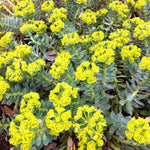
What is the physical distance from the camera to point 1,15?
3.05 m

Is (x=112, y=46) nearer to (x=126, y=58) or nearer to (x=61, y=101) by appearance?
(x=126, y=58)

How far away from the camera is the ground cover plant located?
137 cm

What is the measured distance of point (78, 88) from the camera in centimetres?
191

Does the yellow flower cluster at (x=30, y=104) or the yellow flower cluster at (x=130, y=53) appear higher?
the yellow flower cluster at (x=130, y=53)

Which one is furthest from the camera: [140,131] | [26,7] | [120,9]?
[26,7]

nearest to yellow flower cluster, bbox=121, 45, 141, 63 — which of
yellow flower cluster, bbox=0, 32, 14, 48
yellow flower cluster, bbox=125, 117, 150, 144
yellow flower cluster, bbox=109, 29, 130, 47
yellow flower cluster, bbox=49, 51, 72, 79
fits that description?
yellow flower cluster, bbox=109, 29, 130, 47

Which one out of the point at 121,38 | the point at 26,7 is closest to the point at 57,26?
the point at 26,7

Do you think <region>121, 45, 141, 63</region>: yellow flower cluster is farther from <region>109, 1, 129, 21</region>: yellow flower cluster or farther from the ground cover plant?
<region>109, 1, 129, 21</region>: yellow flower cluster

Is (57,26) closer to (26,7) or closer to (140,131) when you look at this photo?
(26,7)

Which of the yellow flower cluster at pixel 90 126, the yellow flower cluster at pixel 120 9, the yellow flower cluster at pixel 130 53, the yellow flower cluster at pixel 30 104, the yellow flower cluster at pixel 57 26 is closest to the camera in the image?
the yellow flower cluster at pixel 90 126

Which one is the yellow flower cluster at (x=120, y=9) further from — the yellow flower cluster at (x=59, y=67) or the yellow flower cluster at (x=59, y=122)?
the yellow flower cluster at (x=59, y=122)

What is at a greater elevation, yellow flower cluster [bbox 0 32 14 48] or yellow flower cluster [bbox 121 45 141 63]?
yellow flower cluster [bbox 121 45 141 63]

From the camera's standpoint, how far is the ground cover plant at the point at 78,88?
1.37 m

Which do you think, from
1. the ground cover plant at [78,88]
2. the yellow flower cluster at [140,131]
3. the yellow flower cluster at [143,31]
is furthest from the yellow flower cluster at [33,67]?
the yellow flower cluster at [143,31]
